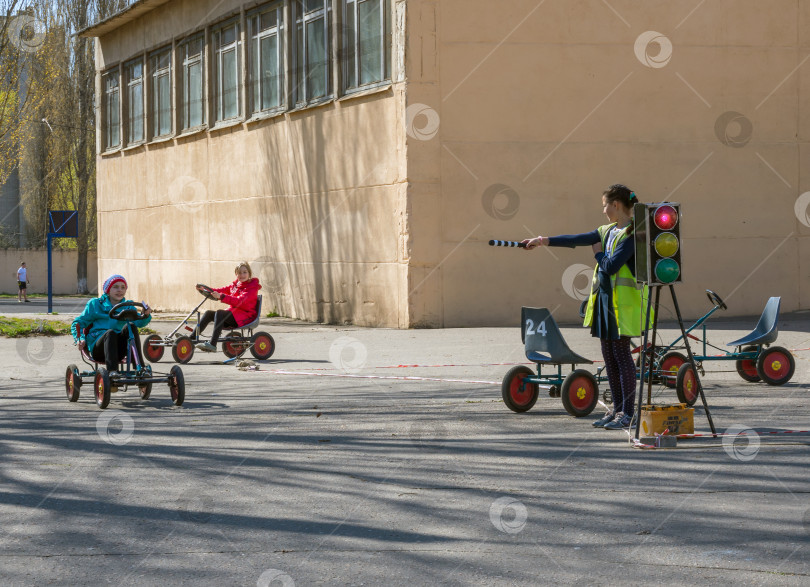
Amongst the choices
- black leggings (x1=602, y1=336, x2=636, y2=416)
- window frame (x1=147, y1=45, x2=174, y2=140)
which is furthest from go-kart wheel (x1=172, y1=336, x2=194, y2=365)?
window frame (x1=147, y1=45, x2=174, y2=140)

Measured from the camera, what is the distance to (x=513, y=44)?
20.4 metres

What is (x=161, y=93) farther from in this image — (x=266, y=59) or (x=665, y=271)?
(x=665, y=271)

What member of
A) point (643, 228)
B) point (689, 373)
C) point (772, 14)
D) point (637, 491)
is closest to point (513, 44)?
point (772, 14)

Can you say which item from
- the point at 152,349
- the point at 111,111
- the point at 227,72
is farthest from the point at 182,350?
the point at 111,111

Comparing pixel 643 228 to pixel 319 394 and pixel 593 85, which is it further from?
pixel 593 85

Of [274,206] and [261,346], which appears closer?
[261,346]

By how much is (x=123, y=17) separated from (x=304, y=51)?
1110cm

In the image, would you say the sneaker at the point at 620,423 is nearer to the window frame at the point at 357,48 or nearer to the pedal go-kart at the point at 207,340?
the pedal go-kart at the point at 207,340

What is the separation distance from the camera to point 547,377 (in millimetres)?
10344

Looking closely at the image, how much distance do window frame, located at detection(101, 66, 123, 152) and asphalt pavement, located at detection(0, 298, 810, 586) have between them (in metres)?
24.1

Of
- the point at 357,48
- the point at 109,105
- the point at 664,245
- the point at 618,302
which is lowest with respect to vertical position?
the point at 618,302

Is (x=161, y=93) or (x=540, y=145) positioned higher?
(x=161, y=93)

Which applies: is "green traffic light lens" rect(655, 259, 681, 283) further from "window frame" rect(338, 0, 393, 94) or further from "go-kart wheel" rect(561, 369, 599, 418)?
"window frame" rect(338, 0, 393, 94)

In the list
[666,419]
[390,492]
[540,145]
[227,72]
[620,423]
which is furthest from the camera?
[227,72]
